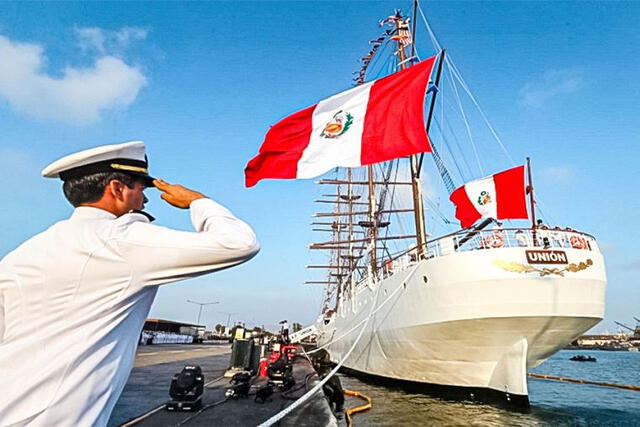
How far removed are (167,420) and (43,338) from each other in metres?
4.80

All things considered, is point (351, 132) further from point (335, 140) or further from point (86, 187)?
point (86, 187)

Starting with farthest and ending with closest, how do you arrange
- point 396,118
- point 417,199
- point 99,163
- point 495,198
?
point 417,199 < point 495,198 < point 396,118 < point 99,163

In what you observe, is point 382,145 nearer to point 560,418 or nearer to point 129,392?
point 129,392

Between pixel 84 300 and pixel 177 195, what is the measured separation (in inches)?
19.2

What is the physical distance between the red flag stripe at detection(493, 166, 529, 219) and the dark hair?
40.5 ft

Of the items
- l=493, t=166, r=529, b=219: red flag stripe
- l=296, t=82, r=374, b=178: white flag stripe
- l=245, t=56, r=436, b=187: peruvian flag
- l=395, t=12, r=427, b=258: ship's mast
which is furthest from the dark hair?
l=395, t=12, r=427, b=258: ship's mast

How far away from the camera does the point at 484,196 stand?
12.5 metres

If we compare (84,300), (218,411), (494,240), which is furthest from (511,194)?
(84,300)

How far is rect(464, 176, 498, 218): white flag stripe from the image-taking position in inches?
482

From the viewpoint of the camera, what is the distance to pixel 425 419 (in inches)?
421

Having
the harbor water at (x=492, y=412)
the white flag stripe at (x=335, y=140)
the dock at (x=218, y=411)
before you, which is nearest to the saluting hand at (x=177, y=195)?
the dock at (x=218, y=411)

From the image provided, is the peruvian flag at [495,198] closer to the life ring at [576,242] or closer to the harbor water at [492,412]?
the life ring at [576,242]

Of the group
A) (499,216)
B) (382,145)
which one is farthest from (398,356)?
(382,145)

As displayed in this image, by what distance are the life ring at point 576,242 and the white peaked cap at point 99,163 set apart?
13.3m
